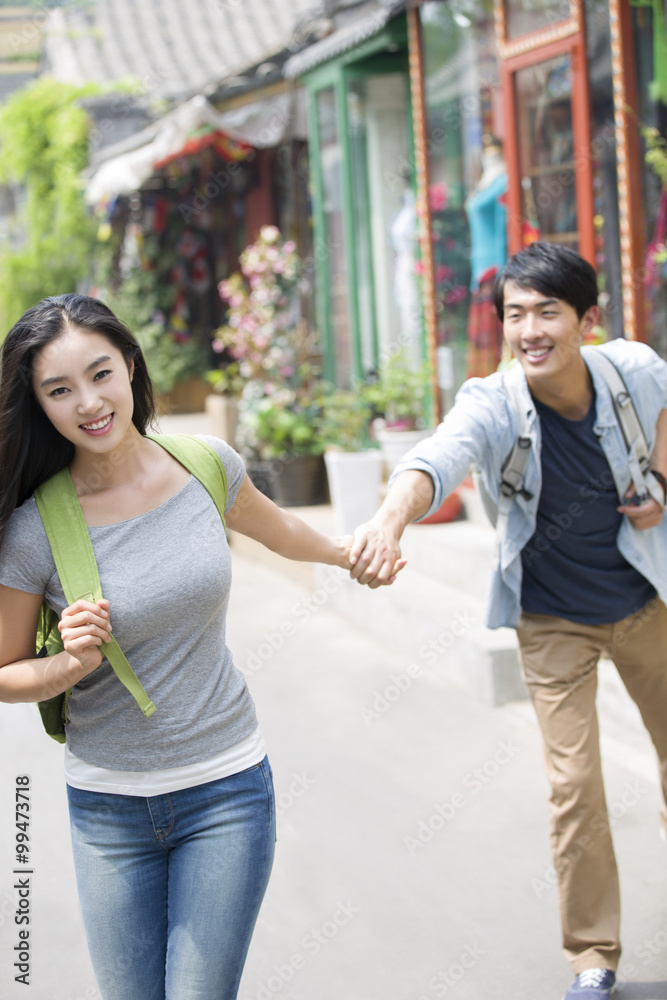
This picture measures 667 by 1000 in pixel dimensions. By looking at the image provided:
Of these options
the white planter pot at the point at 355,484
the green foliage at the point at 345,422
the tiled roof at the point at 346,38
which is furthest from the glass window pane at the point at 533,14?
the green foliage at the point at 345,422

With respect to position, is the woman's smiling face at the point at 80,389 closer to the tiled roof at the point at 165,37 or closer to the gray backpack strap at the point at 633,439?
the gray backpack strap at the point at 633,439

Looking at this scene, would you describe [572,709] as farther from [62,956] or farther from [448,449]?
[62,956]

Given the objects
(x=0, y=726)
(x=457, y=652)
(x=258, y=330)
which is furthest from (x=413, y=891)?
(x=258, y=330)

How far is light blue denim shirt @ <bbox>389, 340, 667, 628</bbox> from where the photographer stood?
292 cm

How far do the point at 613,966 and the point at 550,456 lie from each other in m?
1.38

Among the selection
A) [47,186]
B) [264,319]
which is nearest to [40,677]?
[264,319]

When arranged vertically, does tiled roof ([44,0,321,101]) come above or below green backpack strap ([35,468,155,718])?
above

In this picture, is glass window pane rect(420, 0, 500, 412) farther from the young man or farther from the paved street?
the young man

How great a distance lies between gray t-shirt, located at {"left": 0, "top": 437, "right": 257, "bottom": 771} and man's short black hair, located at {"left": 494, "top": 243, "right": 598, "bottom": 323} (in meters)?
1.30

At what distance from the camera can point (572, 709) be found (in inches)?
117

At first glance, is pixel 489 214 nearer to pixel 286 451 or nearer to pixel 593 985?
pixel 286 451

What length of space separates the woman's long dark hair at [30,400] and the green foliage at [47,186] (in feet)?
41.3

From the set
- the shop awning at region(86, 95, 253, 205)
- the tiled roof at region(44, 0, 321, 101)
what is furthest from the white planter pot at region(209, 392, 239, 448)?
the tiled roof at region(44, 0, 321, 101)

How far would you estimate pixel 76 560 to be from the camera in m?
2.01
